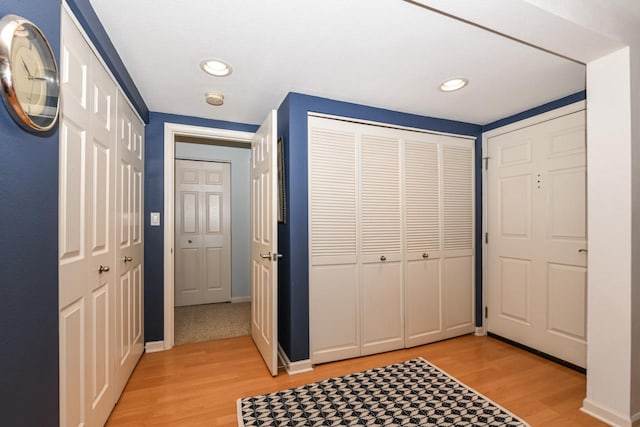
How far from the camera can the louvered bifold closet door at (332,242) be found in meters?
2.36

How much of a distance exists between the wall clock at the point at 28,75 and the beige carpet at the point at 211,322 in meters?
2.54

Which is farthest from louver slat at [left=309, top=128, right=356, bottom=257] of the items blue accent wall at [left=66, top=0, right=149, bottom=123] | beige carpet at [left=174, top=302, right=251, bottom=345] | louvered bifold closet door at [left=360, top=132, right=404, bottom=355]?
beige carpet at [left=174, top=302, right=251, bottom=345]

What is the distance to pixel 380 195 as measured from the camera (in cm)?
260

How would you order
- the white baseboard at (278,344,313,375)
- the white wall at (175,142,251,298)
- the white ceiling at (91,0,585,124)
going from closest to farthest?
1. the white ceiling at (91,0,585,124)
2. the white baseboard at (278,344,313,375)
3. the white wall at (175,142,251,298)

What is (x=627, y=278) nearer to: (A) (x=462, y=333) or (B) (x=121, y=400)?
(A) (x=462, y=333)

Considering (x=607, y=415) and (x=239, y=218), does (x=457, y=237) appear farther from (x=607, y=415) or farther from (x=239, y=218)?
(x=239, y=218)

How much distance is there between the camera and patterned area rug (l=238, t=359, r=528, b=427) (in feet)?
5.61

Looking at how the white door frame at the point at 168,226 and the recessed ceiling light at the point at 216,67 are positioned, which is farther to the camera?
the white door frame at the point at 168,226

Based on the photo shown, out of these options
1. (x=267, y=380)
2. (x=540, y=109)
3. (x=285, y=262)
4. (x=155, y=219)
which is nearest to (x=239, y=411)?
(x=267, y=380)

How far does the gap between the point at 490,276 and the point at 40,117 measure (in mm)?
3488

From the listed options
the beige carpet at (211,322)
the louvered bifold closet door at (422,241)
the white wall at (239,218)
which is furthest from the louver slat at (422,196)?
the white wall at (239,218)

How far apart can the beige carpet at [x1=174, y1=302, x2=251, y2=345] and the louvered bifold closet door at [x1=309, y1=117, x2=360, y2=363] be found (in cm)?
119

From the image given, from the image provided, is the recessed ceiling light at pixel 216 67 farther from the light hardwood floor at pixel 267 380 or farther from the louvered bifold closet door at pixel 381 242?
the light hardwood floor at pixel 267 380

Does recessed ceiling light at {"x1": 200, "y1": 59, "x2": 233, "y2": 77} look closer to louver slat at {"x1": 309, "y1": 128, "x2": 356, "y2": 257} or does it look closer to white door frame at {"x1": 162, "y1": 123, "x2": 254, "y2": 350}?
louver slat at {"x1": 309, "y1": 128, "x2": 356, "y2": 257}
